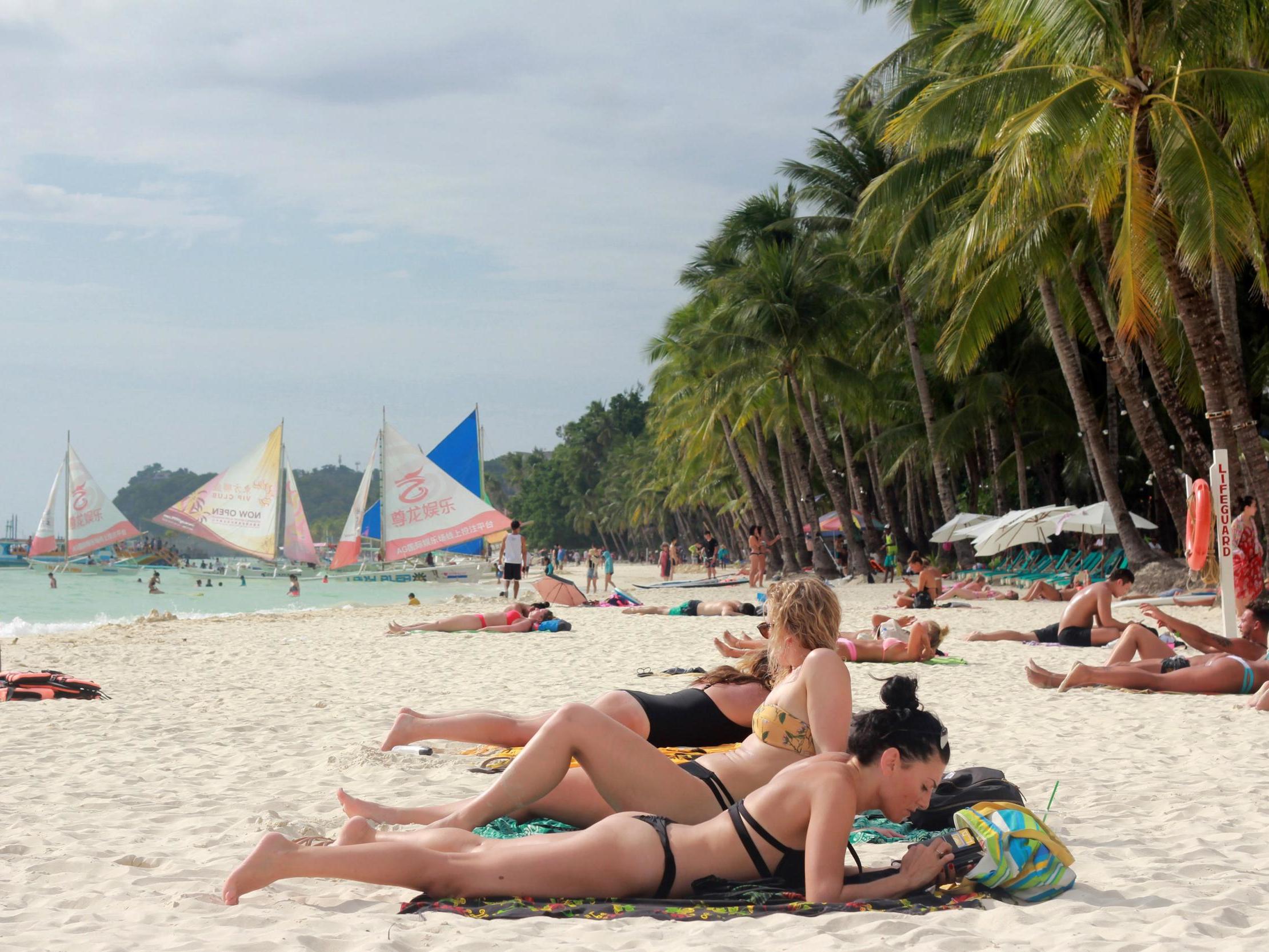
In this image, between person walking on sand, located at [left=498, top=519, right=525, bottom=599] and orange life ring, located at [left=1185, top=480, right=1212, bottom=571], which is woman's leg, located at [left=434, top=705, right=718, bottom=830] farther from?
person walking on sand, located at [left=498, top=519, right=525, bottom=599]

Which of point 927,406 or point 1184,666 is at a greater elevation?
point 927,406

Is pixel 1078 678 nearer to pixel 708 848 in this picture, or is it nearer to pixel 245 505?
pixel 708 848

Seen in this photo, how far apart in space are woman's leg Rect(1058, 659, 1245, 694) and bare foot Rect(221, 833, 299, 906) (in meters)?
6.20

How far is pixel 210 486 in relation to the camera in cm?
3170

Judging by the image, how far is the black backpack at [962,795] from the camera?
402cm

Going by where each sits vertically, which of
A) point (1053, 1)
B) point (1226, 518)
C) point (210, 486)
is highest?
point (1053, 1)

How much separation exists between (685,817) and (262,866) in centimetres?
130

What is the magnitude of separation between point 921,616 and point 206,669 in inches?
376

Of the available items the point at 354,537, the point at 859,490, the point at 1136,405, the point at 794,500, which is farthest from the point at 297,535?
the point at 1136,405

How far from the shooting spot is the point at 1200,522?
1062cm

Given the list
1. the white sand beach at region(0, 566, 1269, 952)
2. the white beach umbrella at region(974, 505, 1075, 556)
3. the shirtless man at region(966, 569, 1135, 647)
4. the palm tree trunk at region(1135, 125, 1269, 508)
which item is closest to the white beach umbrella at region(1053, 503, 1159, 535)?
the white beach umbrella at region(974, 505, 1075, 556)

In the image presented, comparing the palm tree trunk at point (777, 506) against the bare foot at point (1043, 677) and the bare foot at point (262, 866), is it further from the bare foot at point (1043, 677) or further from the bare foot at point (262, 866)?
the bare foot at point (262, 866)

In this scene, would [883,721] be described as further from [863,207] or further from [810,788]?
[863,207]

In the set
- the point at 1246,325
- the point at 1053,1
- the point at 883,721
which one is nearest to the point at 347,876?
the point at 883,721
